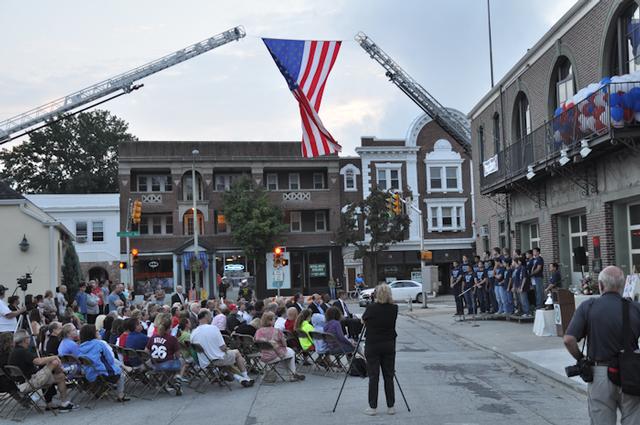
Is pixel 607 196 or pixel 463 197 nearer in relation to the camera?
pixel 607 196

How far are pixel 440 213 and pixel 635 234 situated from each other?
37.0 meters

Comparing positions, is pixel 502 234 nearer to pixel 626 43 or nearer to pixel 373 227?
pixel 626 43

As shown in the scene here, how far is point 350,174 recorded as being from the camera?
5434 centimetres

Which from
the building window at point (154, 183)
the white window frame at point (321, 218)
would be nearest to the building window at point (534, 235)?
the white window frame at point (321, 218)

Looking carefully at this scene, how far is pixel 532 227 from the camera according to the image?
2702 cm

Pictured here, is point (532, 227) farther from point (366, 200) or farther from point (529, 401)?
point (366, 200)

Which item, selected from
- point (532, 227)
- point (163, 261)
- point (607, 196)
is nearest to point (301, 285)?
point (163, 261)

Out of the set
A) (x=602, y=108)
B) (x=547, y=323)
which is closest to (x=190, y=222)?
(x=547, y=323)

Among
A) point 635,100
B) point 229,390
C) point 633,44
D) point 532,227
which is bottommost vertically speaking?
point 229,390

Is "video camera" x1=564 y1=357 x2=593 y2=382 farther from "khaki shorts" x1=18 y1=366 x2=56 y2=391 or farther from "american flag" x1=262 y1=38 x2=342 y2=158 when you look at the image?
"american flag" x1=262 y1=38 x2=342 y2=158

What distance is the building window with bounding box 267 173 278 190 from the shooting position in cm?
5391

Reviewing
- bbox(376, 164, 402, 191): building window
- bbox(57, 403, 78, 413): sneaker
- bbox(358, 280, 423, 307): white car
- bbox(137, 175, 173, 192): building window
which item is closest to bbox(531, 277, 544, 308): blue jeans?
bbox(57, 403, 78, 413): sneaker

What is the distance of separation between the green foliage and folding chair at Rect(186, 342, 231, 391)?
36.0m

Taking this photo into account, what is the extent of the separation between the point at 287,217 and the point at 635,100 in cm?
3913
